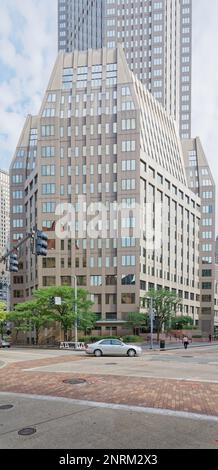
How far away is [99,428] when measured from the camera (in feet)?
29.1

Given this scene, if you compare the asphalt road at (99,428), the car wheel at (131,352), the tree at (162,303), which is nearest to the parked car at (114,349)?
the car wheel at (131,352)

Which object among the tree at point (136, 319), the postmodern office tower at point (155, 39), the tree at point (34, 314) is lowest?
the tree at point (136, 319)

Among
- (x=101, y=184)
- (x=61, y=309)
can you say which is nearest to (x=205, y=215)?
(x=101, y=184)

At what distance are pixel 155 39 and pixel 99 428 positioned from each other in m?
145

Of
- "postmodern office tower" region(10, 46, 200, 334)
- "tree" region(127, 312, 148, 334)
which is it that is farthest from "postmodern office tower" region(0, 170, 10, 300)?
"tree" region(127, 312, 148, 334)

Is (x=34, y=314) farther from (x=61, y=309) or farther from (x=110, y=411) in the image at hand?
(x=110, y=411)

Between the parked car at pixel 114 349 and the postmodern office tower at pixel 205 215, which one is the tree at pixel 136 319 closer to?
the parked car at pixel 114 349

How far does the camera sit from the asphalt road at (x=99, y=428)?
7766 millimetres

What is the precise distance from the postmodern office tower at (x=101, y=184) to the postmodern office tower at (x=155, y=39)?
194ft

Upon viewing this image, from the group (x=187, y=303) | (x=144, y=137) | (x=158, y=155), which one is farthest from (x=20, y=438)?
(x=187, y=303)

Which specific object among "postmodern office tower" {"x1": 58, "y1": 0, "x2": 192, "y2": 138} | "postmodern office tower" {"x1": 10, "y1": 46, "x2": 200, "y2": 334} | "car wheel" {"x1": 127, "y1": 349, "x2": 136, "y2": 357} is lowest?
"car wheel" {"x1": 127, "y1": 349, "x2": 136, "y2": 357}

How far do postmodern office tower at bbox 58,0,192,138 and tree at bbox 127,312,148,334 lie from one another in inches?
3520

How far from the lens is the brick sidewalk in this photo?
450 inches

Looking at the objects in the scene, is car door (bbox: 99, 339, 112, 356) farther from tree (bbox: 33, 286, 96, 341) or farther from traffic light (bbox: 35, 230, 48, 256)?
tree (bbox: 33, 286, 96, 341)
